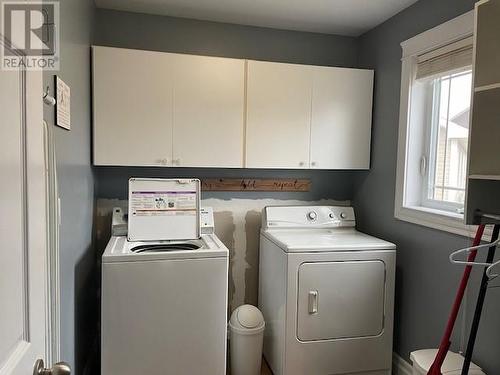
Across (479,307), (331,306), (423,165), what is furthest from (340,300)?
(423,165)

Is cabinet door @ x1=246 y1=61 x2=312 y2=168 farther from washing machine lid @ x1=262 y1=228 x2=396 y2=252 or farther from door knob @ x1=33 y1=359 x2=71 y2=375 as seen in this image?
door knob @ x1=33 y1=359 x2=71 y2=375

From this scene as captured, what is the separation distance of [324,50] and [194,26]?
1.04m

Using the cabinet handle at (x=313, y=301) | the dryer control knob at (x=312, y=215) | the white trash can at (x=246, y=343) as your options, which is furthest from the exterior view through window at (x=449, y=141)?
the white trash can at (x=246, y=343)

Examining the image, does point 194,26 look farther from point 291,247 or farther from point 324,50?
point 291,247

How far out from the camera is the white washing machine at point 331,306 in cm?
237

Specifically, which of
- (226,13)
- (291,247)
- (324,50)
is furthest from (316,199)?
(226,13)

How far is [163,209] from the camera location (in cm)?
261

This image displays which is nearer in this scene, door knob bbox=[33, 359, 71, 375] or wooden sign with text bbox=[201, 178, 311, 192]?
door knob bbox=[33, 359, 71, 375]

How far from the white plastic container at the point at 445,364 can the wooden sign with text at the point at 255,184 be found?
1.47 metres

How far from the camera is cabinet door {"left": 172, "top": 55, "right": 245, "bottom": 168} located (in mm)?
2584

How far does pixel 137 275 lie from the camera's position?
6.92ft

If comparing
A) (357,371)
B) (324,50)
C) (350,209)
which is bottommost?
(357,371)

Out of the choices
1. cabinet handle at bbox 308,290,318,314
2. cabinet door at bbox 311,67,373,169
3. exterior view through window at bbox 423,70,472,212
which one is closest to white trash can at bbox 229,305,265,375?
cabinet handle at bbox 308,290,318,314

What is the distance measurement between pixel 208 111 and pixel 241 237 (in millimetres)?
1026
